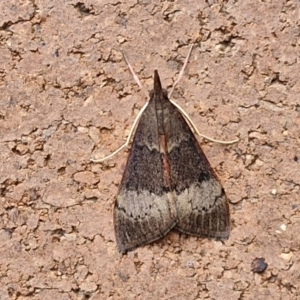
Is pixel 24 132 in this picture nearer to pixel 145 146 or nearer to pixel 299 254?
pixel 145 146

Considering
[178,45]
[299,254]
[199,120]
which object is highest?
[178,45]

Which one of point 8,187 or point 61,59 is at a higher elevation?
point 61,59

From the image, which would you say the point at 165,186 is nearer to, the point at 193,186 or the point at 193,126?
the point at 193,186

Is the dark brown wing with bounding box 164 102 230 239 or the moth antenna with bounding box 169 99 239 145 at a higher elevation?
the moth antenna with bounding box 169 99 239 145

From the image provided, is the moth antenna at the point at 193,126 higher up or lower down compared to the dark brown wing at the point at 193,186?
higher up

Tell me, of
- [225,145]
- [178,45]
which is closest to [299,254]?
[225,145]
